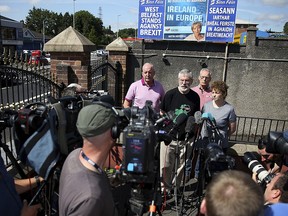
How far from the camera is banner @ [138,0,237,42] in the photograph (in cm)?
582

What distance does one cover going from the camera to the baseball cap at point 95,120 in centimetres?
155

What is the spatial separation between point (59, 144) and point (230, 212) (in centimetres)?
152

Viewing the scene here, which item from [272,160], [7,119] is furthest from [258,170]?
[7,119]

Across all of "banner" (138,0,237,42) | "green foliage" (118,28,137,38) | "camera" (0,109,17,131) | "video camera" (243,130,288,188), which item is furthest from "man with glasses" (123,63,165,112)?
"green foliage" (118,28,137,38)

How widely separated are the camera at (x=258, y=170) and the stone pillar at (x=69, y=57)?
277cm

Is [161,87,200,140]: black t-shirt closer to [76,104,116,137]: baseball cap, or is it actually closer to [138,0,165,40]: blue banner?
[76,104,116,137]: baseball cap

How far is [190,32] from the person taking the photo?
627 centimetres

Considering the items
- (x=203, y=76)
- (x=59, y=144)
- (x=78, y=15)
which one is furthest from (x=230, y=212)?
(x=78, y=15)

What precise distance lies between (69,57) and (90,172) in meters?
2.95

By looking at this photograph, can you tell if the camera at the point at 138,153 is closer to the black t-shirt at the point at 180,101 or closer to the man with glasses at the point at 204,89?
the black t-shirt at the point at 180,101

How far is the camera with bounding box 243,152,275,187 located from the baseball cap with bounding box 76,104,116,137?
47.2 inches

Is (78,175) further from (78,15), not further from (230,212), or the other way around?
(78,15)

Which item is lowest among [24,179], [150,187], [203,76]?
[24,179]

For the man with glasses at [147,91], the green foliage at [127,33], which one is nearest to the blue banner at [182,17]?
the man with glasses at [147,91]
